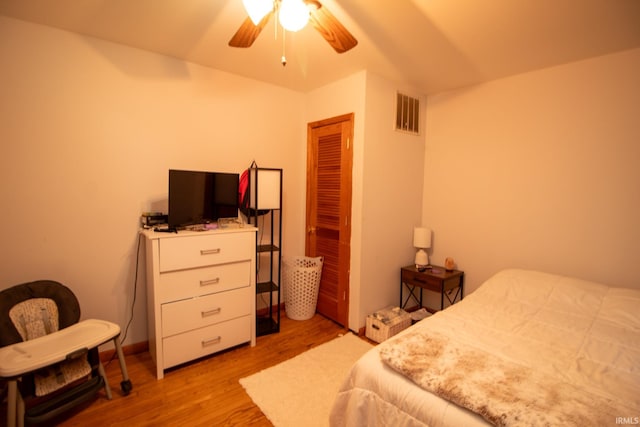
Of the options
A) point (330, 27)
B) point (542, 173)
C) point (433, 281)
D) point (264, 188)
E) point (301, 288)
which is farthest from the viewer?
point (301, 288)

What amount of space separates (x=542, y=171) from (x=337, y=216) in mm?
1780

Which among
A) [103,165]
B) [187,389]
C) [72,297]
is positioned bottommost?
[187,389]

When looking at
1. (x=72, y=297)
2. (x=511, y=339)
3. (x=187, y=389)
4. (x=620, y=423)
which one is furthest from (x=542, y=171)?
(x=72, y=297)

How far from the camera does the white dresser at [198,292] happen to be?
206 cm

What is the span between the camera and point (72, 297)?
1975 millimetres

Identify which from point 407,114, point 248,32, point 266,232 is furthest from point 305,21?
point 266,232

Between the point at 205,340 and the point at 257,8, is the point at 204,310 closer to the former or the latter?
the point at 205,340

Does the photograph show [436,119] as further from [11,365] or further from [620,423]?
[11,365]

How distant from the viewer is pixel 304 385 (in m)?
2.04

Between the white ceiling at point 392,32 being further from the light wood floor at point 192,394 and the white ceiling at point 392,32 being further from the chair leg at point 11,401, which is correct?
the light wood floor at point 192,394

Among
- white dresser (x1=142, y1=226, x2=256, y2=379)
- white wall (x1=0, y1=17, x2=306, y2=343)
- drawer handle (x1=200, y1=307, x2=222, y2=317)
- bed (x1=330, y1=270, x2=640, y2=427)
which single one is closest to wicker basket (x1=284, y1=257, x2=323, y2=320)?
white dresser (x1=142, y1=226, x2=256, y2=379)

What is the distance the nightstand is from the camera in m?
2.75

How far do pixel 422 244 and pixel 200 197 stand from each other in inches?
84.8

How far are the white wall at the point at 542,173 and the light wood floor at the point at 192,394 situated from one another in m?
1.88
